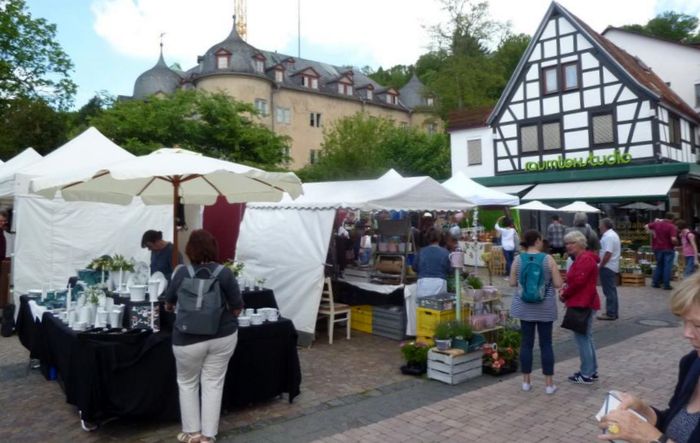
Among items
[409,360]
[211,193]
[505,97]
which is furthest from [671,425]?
[505,97]

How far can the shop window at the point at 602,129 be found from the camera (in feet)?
63.9

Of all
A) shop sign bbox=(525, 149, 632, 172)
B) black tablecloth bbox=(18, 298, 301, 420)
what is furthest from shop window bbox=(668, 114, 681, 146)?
black tablecloth bbox=(18, 298, 301, 420)

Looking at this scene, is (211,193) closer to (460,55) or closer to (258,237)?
(258,237)

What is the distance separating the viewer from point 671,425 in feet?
5.98

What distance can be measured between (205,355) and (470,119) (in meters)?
22.2

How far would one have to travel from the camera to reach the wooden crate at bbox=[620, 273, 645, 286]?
12.8m

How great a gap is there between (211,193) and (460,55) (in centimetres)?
2561

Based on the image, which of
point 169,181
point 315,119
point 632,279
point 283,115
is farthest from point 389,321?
point 315,119

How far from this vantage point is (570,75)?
20703 mm

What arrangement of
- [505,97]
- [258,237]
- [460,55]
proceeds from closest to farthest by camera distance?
[258,237]
[505,97]
[460,55]

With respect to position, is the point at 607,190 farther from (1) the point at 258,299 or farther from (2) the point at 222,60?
(2) the point at 222,60

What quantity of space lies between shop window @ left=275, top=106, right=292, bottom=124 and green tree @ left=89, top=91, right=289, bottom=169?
52.1ft

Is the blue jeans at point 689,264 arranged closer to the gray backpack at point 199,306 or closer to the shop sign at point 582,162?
the shop sign at point 582,162

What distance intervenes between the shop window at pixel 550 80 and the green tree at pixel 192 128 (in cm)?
1107
